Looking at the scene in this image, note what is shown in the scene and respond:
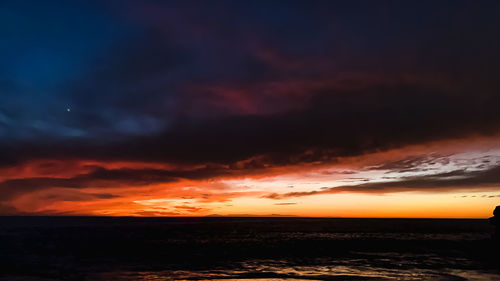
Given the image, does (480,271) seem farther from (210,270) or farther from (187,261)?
(187,261)

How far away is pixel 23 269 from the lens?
114 feet

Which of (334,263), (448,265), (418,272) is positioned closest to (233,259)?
(334,263)

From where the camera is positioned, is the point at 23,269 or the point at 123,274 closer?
the point at 123,274

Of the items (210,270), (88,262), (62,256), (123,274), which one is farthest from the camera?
(62,256)

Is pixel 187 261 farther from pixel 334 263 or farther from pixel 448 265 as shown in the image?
pixel 448 265

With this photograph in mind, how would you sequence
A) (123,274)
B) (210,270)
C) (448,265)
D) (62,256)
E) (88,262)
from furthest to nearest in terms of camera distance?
1. (62,256)
2. (88,262)
3. (448,265)
4. (210,270)
5. (123,274)

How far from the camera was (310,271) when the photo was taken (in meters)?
32.7

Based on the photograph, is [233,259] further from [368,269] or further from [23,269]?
[23,269]

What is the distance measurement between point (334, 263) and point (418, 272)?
8.87 meters

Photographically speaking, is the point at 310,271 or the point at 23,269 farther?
the point at 23,269

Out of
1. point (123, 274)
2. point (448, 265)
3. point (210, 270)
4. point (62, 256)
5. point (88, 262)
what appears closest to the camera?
point (123, 274)

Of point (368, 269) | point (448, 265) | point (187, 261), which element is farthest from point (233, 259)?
point (448, 265)

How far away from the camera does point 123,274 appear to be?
31.5 metres

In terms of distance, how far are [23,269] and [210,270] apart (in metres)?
19.0
